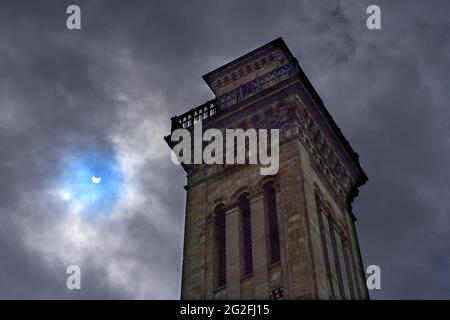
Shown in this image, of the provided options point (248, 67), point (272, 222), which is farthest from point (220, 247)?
point (248, 67)

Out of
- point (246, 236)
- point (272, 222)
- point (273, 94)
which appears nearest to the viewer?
point (272, 222)

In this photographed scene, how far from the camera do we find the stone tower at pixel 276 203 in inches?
1158

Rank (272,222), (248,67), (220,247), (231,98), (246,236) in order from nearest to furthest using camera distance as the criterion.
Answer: (272,222)
(246,236)
(220,247)
(231,98)
(248,67)

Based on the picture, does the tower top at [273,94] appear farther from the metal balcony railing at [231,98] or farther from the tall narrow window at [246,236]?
the tall narrow window at [246,236]

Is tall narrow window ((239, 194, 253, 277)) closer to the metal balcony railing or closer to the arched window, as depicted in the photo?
the arched window

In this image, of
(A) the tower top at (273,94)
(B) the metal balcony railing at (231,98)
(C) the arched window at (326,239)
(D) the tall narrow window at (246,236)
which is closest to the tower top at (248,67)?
(A) the tower top at (273,94)

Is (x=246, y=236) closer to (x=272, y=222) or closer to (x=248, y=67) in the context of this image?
(x=272, y=222)

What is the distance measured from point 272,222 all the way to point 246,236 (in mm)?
1389

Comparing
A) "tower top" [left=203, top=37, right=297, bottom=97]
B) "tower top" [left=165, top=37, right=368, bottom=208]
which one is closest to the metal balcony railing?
"tower top" [left=165, top=37, right=368, bottom=208]

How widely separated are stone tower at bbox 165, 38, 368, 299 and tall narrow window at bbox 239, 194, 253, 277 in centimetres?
4

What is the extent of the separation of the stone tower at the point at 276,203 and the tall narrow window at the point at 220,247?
0.15 feet

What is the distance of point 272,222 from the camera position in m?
31.5
